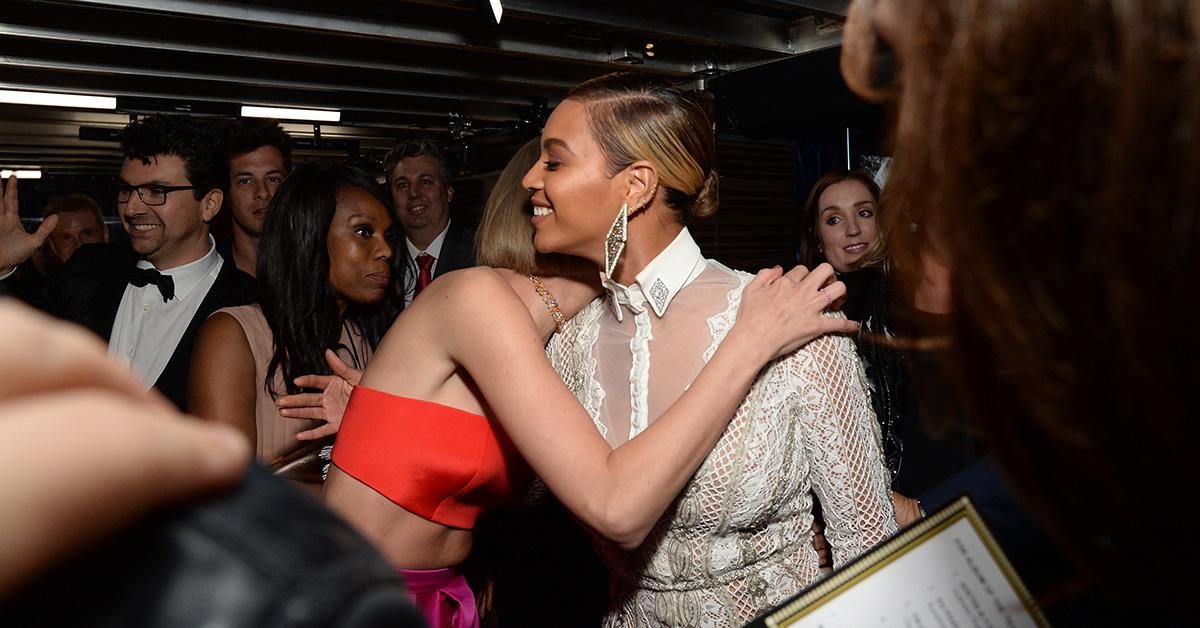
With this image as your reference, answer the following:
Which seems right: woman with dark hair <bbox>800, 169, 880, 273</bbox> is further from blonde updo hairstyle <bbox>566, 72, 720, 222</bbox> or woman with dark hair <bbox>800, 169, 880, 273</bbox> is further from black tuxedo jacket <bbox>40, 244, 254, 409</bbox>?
black tuxedo jacket <bbox>40, 244, 254, 409</bbox>

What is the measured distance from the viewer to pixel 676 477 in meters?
1.33

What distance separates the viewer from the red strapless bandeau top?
1.66 metres

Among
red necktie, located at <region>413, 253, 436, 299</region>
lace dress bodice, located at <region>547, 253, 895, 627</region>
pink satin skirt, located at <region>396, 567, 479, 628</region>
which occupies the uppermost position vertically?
red necktie, located at <region>413, 253, 436, 299</region>

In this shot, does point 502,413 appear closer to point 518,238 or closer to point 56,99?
point 518,238

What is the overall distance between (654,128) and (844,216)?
202 centimetres

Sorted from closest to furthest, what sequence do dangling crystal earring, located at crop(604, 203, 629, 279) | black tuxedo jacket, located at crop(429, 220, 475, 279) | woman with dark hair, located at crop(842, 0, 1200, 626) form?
woman with dark hair, located at crop(842, 0, 1200, 626) → dangling crystal earring, located at crop(604, 203, 629, 279) → black tuxedo jacket, located at crop(429, 220, 475, 279)

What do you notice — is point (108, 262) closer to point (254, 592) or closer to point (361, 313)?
point (361, 313)

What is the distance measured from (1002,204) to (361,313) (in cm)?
235

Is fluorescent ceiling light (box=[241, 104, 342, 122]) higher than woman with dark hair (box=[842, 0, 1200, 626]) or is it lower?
higher

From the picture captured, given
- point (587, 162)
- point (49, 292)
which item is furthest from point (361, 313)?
point (49, 292)

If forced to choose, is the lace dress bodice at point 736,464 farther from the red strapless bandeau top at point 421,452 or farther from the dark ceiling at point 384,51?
the dark ceiling at point 384,51

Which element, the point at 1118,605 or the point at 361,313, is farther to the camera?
the point at 361,313

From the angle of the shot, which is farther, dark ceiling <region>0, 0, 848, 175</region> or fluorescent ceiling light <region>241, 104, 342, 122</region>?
fluorescent ceiling light <region>241, 104, 342, 122</region>

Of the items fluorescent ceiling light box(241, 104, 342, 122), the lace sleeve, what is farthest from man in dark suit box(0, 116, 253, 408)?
fluorescent ceiling light box(241, 104, 342, 122)
